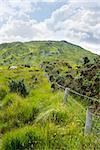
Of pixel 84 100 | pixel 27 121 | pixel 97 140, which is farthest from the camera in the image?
pixel 84 100

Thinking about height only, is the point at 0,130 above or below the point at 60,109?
below

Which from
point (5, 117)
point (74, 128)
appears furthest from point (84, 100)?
point (74, 128)

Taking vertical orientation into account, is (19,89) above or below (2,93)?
above

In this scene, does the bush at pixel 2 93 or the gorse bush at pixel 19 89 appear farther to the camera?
the gorse bush at pixel 19 89

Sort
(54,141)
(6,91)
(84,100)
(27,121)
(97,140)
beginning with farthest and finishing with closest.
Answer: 1. (6,91)
2. (84,100)
3. (27,121)
4. (54,141)
5. (97,140)

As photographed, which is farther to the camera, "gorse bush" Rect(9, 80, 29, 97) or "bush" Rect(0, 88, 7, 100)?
"gorse bush" Rect(9, 80, 29, 97)

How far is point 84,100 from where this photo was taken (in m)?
19.8

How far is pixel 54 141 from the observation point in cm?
1084

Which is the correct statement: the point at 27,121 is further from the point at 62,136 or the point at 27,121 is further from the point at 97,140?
the point at 97,140

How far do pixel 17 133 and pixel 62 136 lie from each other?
140cm

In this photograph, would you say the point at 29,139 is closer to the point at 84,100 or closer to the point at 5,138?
the point at 5,138

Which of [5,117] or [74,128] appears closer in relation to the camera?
[74,128]

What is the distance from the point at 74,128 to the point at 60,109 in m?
2.63

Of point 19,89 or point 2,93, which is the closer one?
point 2,93
